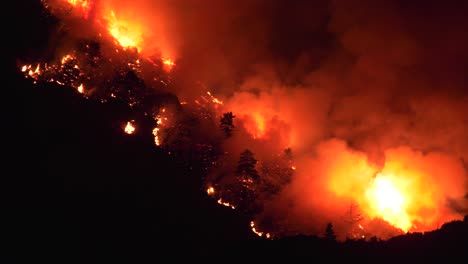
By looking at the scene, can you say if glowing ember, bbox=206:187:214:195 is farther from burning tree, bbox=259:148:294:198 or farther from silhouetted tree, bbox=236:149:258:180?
burning tree, bbox=259:148:294:198

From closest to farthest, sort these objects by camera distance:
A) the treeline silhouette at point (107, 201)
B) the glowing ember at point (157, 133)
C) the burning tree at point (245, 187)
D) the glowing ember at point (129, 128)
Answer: the treeline silhouette at point (107, 201) < the glowing ember at point (129, 128) < the glowing ember at point (157, 133) < the burning tree at point (245, 187)

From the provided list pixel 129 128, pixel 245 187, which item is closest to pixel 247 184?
pixel 245 187

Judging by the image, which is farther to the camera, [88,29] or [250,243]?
[88,29]

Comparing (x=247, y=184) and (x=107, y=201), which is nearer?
(x=107, y=201)

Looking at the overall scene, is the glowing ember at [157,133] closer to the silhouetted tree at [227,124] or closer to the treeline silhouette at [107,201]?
the treeline silhouette at [107,201]

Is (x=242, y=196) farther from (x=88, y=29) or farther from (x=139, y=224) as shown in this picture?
(x=88, y=29)

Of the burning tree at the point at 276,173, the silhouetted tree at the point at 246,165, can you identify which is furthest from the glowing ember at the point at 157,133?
the burning tree at the point at 276,173

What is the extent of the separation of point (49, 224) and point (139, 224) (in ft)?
51.1

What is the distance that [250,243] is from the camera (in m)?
97.0

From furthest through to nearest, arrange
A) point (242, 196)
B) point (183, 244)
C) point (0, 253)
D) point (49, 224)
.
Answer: point (242, 196), point (183, 244), point (49, 224), point (0, 253)

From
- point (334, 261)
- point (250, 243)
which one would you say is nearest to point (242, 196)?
point (250, 243)

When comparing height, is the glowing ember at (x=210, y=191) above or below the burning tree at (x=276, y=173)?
below

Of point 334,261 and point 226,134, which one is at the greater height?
point 226,134

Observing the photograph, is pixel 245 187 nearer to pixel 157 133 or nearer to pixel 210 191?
pixel 210 191
